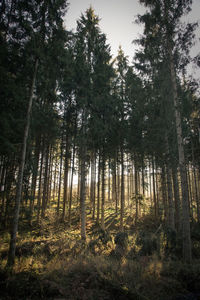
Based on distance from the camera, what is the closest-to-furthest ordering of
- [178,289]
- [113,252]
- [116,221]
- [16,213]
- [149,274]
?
[178,289] → [149,274] → [16,213] → [113,252] → [116,221]

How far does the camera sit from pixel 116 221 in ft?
54.0

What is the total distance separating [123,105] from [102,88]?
298 centimetres

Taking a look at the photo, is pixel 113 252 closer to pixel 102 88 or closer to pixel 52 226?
pixel 52 226

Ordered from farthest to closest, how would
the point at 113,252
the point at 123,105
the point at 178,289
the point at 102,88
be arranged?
the point at 123,105 → the point at 102,88 → the point at 113,252 → the point at 178,289

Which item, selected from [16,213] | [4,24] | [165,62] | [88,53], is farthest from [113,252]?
[88,53]

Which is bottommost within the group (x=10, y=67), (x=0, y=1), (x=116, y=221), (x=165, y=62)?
(x=116, y=221)

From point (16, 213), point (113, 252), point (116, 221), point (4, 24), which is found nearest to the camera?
point (16, 213)

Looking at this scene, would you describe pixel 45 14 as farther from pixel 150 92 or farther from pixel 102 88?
pixel 150 92

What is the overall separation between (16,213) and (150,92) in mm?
11018

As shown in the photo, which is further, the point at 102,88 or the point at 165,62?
the point at 102,88

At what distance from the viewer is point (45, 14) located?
7.62m

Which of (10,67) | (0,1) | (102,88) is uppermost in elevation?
(0,1)

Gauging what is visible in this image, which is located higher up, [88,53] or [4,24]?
[88,53]

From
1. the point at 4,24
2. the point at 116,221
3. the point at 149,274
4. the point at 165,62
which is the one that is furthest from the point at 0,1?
the point at 116,221
